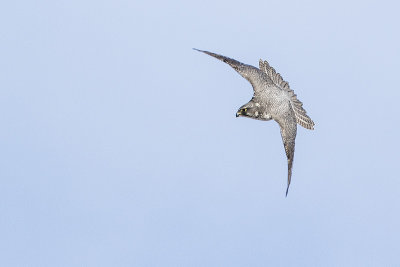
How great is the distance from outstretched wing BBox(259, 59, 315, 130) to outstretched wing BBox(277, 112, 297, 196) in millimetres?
402

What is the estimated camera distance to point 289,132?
27172mm

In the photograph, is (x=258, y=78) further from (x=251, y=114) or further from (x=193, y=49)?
(x=193, y=49)

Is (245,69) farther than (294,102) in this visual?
No

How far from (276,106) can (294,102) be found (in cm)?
86

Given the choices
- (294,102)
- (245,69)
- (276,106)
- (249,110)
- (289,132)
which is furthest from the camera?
(294,102)

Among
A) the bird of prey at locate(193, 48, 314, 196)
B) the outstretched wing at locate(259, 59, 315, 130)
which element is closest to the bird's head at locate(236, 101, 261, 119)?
Answer: the bird of prey at locate(193, 48, 314, 196)

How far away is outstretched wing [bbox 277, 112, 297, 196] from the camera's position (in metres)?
26.8

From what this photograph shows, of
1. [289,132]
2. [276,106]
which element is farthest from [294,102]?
[289,132]

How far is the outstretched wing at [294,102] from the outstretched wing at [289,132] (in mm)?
402

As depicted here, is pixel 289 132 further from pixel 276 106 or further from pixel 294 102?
pixel 294 102

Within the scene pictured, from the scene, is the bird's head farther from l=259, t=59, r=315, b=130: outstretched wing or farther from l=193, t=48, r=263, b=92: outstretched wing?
l=259, t=59, r=315, b=130: outstretched wing

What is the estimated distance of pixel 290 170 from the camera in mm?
26328

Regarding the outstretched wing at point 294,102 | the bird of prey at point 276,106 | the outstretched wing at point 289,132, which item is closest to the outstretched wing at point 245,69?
the bird of prey at point 276,106

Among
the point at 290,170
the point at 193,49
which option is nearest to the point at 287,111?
the point at 290,170
